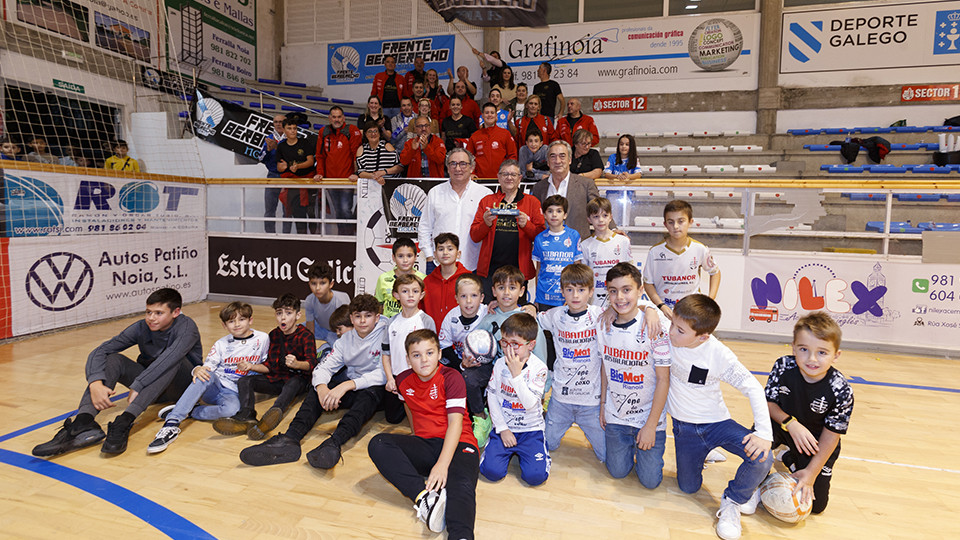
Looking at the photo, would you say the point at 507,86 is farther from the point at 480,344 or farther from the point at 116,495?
the point at 116,495

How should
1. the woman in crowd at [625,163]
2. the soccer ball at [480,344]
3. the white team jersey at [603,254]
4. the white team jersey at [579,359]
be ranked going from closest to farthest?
the white team jersey at [579,359], the soccer ball at [480,344], the white team jersey at [603,254], the woman in crowd at [625,163]

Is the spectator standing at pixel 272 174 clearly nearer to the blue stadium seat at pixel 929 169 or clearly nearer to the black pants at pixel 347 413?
the black pants at pixel 347 413

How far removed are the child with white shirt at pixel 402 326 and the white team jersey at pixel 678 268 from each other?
1.82m

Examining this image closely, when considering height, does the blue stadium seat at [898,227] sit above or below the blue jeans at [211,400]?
above

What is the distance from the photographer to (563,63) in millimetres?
13266

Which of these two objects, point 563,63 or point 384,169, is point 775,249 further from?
point 563,63

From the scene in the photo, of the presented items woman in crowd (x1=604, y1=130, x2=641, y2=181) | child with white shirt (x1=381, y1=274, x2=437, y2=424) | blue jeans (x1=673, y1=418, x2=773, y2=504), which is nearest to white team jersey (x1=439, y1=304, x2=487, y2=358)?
child with white shirt (x1=381, y1=274, x2=437, y2=424)

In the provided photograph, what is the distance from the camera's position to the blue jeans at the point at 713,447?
2686 millimetres

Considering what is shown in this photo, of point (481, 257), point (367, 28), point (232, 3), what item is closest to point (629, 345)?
point (481, 257)

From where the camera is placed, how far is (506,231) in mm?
4656

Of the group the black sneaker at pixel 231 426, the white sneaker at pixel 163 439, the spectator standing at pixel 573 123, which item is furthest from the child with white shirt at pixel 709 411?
the spectator standing at pixel 573 123

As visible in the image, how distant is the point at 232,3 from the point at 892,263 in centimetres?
1586

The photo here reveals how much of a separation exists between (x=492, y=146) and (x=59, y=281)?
A: 18.0 feet

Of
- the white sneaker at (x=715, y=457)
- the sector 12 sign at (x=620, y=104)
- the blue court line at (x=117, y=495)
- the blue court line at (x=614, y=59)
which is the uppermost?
the blue court line at (x=614, y=59)
